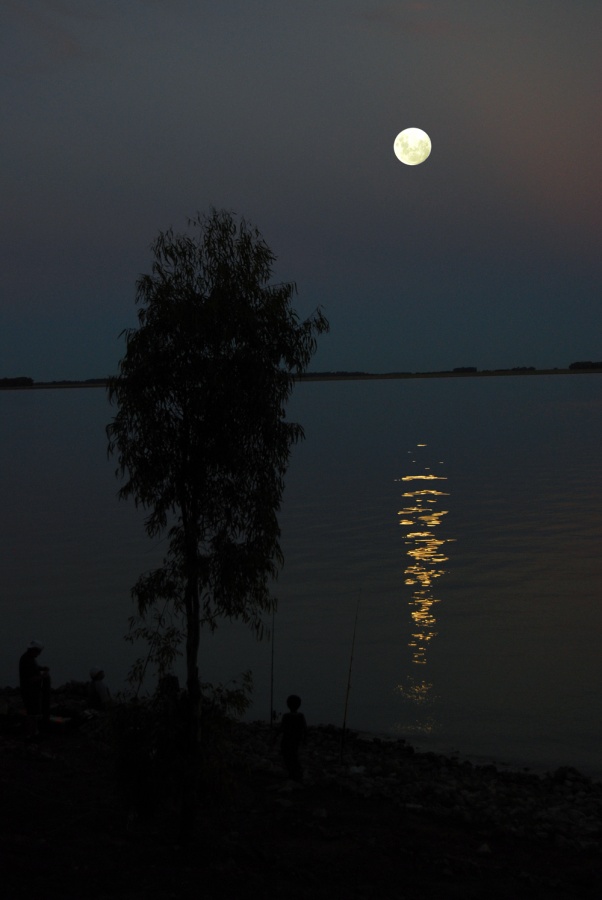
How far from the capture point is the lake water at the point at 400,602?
2258 centimetres

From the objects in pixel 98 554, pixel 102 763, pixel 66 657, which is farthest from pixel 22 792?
pixel 98 554

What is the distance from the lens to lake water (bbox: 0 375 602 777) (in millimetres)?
22578

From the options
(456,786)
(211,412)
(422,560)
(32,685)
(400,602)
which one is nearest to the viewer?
(211,412)

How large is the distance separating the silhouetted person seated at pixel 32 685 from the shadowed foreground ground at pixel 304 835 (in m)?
0.48

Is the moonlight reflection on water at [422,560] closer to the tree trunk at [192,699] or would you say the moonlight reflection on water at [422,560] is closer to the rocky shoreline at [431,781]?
the rocky shoreline at [431,781]

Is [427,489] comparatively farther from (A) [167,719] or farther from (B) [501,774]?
(A) [167,719]

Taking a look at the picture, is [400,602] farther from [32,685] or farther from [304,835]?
[304,835]

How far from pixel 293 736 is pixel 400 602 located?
17063 mm

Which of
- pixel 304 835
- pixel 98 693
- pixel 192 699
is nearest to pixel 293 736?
pixel 304 835

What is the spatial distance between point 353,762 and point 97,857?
273 inches

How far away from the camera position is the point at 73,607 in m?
32.9

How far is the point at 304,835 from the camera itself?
13648mm

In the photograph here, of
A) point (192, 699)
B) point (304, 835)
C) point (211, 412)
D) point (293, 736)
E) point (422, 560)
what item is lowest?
point (304, 835)

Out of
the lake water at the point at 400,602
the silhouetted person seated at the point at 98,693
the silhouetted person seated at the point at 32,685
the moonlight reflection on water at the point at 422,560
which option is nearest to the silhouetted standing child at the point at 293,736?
the lake water at the point at 400,602
